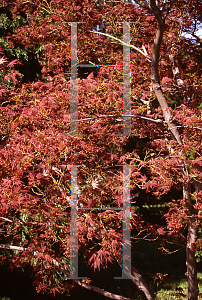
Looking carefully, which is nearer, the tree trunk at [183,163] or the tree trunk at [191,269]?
the tree trunk at [183,163]

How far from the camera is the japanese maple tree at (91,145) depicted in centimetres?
292

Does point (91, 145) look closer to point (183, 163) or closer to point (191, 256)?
point (183, 163)

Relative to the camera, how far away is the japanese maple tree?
2922 millimetres

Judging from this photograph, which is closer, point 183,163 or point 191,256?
point 183,163

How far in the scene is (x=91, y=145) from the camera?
3.10 metres

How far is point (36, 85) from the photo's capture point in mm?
3660

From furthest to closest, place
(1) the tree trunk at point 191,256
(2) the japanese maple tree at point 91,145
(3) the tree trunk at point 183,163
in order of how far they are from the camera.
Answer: (1) the tree trunk at point 191,256 < (3) the tree trunk at point 183,163 < (2) the japanese maple tree at point 91,145

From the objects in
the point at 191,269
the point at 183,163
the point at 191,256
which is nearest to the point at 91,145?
the point at 183,163

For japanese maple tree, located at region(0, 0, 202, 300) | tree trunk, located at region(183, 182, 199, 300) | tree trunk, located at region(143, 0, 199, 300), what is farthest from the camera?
tree trunk, located at region(183, 182, 199, 300)

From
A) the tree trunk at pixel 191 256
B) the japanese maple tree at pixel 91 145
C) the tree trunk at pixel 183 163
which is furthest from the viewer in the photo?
the tree trunk at pixel 191 256

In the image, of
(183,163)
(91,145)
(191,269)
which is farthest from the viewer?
(191,269)

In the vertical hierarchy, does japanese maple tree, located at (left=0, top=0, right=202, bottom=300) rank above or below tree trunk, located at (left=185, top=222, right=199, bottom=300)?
above

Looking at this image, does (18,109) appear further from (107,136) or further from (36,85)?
(107,136)

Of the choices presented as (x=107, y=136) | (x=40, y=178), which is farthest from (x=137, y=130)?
(x=40, y=178)
